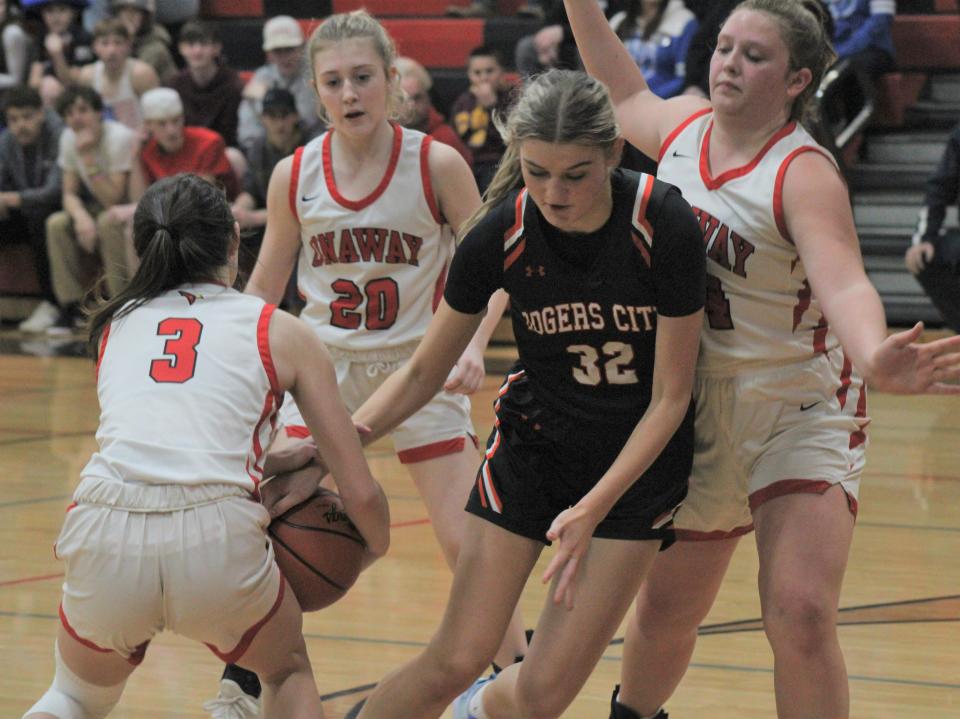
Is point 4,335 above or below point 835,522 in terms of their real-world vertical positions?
below

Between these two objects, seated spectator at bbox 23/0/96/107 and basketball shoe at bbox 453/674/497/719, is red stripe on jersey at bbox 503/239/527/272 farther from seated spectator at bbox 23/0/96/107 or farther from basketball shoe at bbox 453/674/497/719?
seated spectator at bbox 23/0/96/107

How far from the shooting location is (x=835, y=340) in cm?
340

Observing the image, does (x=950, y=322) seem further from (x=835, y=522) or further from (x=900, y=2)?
(x=835, y=522)

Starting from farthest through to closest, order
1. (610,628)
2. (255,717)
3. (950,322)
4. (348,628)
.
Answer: (950,322) < (348,628) < (255,717) < (610,628)

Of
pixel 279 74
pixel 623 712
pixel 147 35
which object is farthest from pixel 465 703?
pixel 147 35

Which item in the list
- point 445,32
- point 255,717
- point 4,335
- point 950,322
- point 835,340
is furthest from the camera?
point 445,32

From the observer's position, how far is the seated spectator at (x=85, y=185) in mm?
10914

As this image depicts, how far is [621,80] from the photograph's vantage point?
3736 millimetres

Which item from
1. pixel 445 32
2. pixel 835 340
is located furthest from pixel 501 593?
pixel 445 32

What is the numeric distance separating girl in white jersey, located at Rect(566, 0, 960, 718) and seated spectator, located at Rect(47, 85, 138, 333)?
7.92m

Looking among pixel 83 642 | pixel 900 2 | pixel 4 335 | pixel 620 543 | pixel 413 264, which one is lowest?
pixel 4 335

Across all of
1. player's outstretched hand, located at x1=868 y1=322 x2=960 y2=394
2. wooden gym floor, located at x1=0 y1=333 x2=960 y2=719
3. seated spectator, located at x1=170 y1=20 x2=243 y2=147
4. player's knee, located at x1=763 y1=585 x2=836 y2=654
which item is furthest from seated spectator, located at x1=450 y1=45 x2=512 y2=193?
player's outstretched hand, located at x1=868 y1=322 x2=960 y2=394

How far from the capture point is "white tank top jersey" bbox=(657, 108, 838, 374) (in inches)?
128

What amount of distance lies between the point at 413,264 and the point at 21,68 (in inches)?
371
